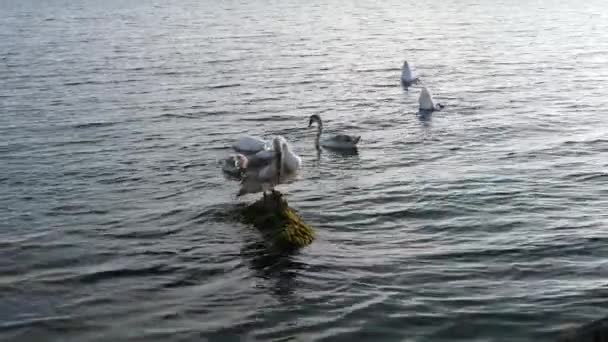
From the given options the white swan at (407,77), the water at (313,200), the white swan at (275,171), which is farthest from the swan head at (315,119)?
the white swan at (407,77)

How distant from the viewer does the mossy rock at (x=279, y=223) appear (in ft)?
49.9

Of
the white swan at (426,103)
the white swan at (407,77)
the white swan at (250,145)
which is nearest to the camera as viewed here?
the white swan at (250,145)

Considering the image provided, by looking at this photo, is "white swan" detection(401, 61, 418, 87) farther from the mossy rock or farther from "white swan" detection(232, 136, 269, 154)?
the mossy rock

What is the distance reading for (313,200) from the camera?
1927 centimetres

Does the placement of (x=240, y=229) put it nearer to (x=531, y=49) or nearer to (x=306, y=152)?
(x=306, y=152)

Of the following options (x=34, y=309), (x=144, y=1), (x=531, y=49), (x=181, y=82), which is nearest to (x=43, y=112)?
(x=181, y=82)

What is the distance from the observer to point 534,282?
13.8 meters

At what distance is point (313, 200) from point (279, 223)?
3664 mm

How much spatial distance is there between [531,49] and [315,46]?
12.7 metres

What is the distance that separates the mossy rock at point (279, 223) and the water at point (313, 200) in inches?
11.3

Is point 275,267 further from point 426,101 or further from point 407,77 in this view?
point 407,77

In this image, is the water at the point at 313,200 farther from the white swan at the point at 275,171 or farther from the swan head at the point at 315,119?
the swan head at the point at 315,119

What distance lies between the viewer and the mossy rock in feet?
49.9

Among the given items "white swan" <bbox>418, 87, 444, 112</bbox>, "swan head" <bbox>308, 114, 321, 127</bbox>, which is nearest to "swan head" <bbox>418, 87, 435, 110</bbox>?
"white swan" <bbox>418, 87, 444, 112</bbox>
